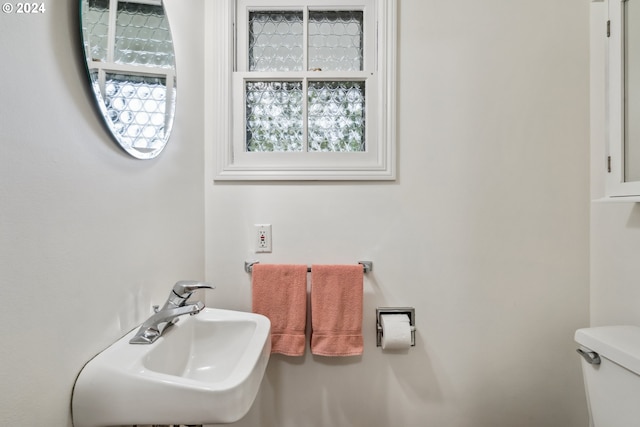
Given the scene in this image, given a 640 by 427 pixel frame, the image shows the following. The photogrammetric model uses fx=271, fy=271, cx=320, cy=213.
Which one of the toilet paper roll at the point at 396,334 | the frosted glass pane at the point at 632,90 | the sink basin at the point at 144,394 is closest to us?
the sink basin at the point at 144,394

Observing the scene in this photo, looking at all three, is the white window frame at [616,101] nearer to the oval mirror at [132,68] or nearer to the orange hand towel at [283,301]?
the orange hand towel at [283,301]

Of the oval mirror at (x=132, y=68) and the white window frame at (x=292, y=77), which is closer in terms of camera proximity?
the oval mirror at (x=132, y=68)

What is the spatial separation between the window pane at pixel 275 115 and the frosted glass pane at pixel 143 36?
14.8 inches

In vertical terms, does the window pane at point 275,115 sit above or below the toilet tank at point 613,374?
above

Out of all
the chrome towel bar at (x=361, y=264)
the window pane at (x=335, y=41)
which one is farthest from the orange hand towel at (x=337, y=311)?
the window pane at (x=335, y=41)

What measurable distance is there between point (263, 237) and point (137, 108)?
2.07 feet

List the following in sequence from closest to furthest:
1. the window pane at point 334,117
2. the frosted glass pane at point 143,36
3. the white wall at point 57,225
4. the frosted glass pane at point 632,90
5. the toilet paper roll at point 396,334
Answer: the white wall at point 57,225, the frosted glass pane at point 143,36, the frosted glass pane at point 632,90, the toilet paper roll at point 396,334, the window pane at point 334,117

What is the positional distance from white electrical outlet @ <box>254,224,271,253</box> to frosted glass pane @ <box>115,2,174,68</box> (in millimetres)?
666

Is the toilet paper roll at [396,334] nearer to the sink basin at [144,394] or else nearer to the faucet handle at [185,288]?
the sink basin at [144,394]

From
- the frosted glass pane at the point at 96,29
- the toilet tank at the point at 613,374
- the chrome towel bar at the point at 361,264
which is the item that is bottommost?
the toilet tank at the point at 613,374

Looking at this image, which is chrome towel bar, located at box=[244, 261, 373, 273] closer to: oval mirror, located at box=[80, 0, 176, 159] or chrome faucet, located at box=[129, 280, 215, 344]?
chrome faucet, located at box=[129, 280, 215, 344]

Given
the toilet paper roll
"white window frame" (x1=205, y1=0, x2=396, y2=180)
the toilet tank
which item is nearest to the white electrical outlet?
"white window frame" (x1=205, y1=0, x2=396, y2=180)

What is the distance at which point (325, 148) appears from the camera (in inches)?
47.9

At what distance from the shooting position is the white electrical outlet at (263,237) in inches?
46.0
